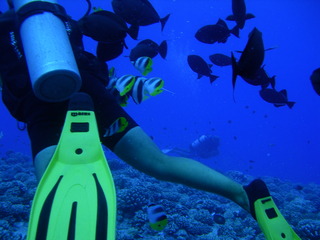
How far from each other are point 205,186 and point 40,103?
1805mm

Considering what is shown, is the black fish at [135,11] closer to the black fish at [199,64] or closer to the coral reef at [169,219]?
the black fish at [199,64]

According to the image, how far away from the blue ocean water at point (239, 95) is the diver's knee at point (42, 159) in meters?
45.8

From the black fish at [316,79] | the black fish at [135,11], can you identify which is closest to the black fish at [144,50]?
the black fish at [135,11]

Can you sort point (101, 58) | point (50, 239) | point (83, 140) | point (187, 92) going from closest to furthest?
point (50, 239) → point (83, 140) → point (101, 58) → point (187, 92)

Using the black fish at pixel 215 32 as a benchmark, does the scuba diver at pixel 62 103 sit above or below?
below

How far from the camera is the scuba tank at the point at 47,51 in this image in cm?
200

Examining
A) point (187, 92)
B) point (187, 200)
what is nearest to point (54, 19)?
point (187, 200)

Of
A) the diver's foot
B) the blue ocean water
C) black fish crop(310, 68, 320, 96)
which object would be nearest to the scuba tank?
the diver's foot

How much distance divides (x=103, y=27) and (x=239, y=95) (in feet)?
395

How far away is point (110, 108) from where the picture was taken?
257 cm

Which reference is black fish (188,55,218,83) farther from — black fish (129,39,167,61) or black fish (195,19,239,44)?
black fish (129,39,167,61)

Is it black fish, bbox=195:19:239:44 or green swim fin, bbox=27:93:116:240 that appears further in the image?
black fish, bbox=195:19:239:44

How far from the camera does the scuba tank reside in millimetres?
2002

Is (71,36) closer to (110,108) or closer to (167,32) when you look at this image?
(110,108)
